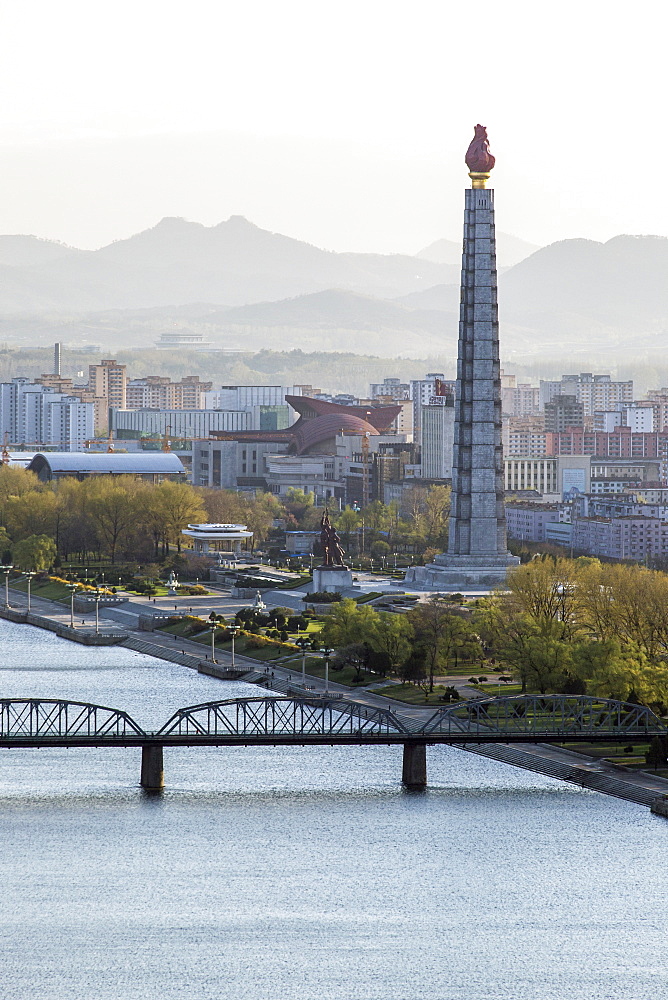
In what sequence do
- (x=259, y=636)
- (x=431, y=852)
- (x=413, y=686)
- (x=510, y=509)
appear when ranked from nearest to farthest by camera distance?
1. (x=431, y=852)
2. (x=413, y=686)
3. (x=259, y=636)
4. (x=510, y=509)

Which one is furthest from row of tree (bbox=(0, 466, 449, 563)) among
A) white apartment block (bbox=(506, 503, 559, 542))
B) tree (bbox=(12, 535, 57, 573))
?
white apartment block (bbox=(506, 503, 559, 542))

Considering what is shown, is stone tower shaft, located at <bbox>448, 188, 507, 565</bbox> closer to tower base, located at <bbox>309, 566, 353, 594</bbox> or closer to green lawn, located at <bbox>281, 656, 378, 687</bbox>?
tower base, located at <bbox>309, 566, 353, 594</bbox>

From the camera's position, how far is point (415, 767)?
171ft

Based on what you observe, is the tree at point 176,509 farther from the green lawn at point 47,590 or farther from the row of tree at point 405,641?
the row of tree at point 405,641

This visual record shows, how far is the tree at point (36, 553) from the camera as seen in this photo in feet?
350

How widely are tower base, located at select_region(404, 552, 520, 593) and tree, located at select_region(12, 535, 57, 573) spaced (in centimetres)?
2285

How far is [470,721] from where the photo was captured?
53719mm

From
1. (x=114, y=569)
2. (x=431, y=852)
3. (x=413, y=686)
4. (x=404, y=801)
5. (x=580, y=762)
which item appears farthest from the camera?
(x=114, y=569)

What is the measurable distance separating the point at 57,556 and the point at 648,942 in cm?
7337

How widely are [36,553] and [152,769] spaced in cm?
5656

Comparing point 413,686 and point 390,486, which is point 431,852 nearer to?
point 413,686

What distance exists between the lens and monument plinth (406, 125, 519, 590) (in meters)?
90.4

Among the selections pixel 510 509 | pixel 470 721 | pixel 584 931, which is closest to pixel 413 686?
pixel 470 721

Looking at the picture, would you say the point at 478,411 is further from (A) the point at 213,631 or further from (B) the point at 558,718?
(B) the point at 558,718
